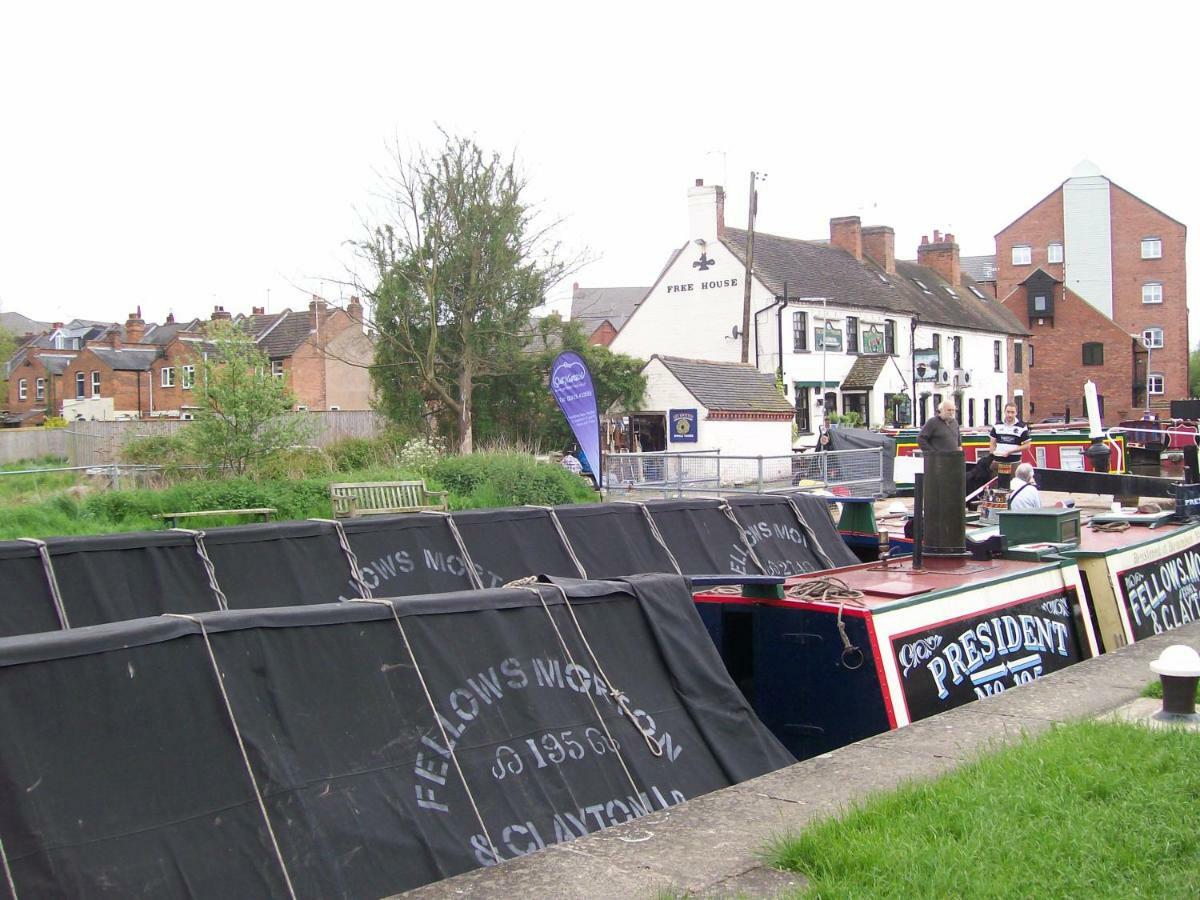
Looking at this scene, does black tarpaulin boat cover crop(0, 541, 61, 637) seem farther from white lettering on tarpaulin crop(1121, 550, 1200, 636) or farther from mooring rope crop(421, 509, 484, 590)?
white lettering on tarpaulin crop(1121, 550, 1200, 636)

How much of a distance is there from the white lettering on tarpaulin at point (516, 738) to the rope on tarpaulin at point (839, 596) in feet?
5.60

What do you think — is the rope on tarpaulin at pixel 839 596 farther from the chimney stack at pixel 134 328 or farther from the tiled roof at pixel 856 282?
the chimney stack at pixel 134 328

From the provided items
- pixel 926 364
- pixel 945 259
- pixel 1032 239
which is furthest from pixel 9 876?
pixel 1032 239

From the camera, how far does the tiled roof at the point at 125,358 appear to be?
59312mm

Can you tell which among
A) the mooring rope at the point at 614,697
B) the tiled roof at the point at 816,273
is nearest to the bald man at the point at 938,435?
the mooring rope at the point at 614,697

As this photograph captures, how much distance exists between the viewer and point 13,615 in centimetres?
773

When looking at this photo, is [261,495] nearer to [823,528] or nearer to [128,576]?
[128,576]

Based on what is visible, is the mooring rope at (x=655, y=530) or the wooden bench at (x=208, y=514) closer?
the mooring rope at (x=655, y=530)

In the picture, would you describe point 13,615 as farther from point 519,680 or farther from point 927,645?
point 927,645

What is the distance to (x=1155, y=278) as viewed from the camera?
62281 millimetres

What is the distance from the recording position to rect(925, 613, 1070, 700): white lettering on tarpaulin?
7715 mm

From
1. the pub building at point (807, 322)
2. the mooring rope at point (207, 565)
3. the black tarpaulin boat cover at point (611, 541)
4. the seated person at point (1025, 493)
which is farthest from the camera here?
the pub building at point (807, 322)

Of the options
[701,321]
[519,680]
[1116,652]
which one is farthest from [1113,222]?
[519,680]

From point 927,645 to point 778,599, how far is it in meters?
1.01
